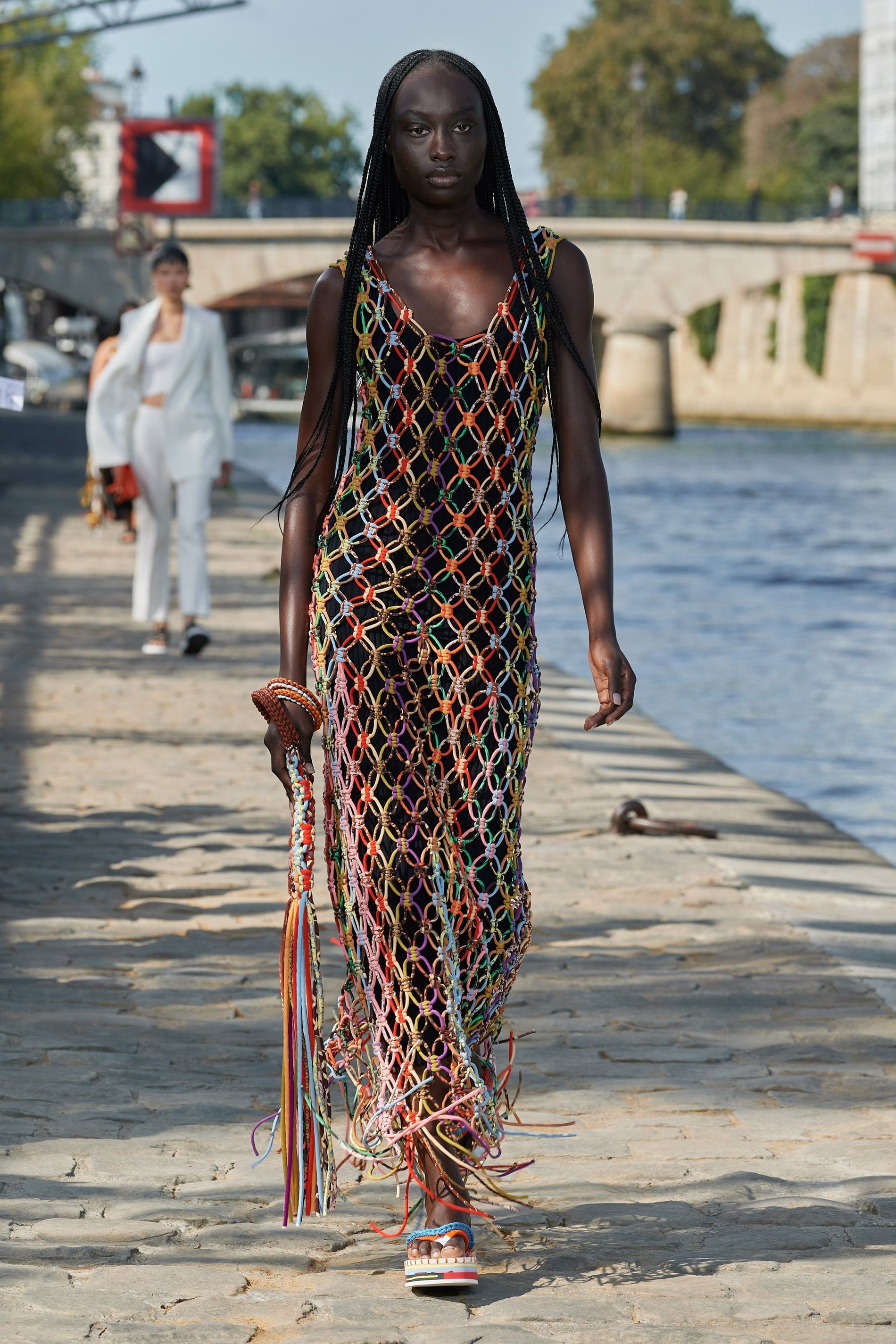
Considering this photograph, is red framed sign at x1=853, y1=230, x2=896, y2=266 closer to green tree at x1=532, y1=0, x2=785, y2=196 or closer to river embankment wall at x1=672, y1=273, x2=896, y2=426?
river embankment wall at x1=672, y1=273, x2=896, y2=426

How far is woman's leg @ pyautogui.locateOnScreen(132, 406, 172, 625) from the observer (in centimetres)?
1097

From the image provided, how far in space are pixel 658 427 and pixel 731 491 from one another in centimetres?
2274

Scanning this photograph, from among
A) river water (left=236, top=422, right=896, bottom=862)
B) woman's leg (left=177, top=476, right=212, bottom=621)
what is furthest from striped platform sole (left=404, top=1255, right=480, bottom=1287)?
woman's leg (left=177, top=476, right=212, bottom=621)

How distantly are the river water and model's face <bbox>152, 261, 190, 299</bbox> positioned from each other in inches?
141

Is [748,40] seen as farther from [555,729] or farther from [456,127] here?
[456,127]

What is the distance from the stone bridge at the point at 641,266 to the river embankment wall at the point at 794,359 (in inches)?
185

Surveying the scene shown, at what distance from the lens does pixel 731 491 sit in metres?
39.5

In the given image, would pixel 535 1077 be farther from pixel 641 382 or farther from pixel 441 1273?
pixel 641 382

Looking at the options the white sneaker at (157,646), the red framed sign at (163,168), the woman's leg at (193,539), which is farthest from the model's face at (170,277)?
the red framed sign at (163,168)

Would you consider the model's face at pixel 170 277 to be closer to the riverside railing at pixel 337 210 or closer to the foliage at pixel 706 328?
the riverside railing at pixel 337 210

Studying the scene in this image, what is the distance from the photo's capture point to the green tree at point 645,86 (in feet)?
295

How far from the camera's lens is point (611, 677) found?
137 inches

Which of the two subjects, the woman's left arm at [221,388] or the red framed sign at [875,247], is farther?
the red framed sign at [875,247]

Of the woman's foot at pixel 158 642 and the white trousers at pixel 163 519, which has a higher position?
the white trousers at pixel 163 519
